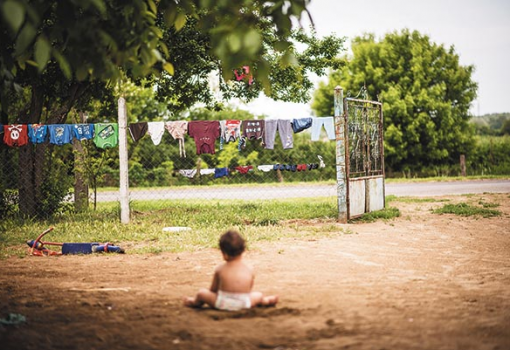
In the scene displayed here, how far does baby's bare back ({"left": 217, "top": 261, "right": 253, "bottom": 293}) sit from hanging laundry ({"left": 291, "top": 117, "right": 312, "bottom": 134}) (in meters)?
7.40

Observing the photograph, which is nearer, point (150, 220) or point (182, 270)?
point (182, 270)

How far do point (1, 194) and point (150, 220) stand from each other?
3.89 m

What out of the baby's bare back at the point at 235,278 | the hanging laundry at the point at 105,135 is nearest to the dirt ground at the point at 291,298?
the baby's bare back at the point at 235,278

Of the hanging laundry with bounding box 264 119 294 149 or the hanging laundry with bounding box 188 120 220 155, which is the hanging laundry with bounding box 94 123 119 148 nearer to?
the hanging laundry with bounding box 188 120 220 155

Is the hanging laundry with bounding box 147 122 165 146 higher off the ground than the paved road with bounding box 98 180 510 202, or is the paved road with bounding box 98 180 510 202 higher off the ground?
the hanging laundry with bounding box 147 122 165 146

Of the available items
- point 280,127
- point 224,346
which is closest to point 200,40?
point 280,127

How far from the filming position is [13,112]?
18.8 meters

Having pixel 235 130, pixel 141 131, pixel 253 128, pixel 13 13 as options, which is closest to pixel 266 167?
pixel 253 128

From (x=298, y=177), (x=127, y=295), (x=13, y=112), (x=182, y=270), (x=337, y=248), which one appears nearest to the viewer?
(x=127, y=295)

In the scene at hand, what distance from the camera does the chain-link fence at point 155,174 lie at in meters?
12.5

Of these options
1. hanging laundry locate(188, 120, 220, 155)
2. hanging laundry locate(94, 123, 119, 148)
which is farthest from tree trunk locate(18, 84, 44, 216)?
hanging laundry locate(188, 120, 220, 155)

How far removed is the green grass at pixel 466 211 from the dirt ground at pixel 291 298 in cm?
338

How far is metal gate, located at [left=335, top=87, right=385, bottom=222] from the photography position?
1054 centimetres

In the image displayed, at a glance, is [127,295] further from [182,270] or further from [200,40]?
[200,40]
